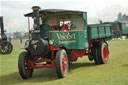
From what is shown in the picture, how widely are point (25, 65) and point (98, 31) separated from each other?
3461 millimetres

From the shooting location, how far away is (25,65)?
702 cm

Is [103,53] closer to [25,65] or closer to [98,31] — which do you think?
[98,31]

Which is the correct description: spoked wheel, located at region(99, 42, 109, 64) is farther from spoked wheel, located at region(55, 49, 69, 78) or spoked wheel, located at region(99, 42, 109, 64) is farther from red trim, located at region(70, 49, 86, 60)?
spoked wheel, located at region(55, 49, 69, 78)

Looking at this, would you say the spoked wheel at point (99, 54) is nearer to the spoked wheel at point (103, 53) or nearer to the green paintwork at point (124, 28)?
the spoked wheel at point (103, 53)

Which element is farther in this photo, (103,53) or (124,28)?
(124,28)

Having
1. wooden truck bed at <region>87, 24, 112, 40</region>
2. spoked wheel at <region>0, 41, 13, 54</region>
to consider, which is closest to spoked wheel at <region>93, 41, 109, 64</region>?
wooden truck bed at <region>87, 24, 112, 40</region>

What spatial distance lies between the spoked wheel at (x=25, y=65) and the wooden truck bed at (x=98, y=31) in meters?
2.52

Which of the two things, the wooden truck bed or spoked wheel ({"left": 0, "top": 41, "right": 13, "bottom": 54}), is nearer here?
the wooden truck bed

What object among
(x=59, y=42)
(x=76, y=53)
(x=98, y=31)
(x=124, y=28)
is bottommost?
(x=76, y=53)

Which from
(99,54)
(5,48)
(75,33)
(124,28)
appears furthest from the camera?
(124,28)

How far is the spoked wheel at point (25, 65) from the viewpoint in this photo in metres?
6.78

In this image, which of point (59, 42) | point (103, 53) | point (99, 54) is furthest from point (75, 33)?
point (103, 53)

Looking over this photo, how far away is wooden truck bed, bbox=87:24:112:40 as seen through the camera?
27.5 feet

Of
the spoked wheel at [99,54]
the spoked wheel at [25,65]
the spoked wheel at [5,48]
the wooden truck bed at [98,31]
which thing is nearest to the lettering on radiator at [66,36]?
the wooden truck bed at [98,31]
